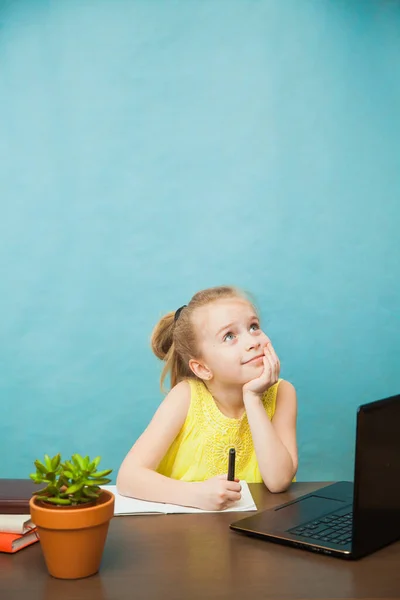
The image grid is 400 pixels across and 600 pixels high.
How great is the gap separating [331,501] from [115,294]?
6.47ft

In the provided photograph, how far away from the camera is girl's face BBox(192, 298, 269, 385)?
183cm

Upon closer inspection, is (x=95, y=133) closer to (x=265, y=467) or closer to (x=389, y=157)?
(x=389, y=157)

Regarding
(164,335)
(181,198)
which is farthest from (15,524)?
(181,198)

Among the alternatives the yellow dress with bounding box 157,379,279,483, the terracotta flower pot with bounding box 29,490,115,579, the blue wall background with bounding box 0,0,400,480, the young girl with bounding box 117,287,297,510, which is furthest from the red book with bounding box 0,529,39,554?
the blue wall background with bounding box 0,0,400,480

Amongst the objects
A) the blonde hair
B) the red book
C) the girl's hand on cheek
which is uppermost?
the blonde hair

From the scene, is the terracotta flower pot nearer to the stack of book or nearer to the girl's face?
the stack of book

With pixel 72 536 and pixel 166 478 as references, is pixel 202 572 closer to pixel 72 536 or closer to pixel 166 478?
pixel 72 536

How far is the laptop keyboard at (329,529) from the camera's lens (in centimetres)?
123

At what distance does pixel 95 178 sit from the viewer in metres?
3.32

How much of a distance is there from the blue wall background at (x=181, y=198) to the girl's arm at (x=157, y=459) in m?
1.44

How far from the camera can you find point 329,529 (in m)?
1.28

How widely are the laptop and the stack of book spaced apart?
1.10 feet

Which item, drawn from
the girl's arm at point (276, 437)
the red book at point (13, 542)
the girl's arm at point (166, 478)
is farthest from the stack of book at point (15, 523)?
the girl's arm at point (276, 437)

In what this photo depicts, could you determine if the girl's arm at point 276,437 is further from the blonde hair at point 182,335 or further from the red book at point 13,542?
the red book at point 13,542
